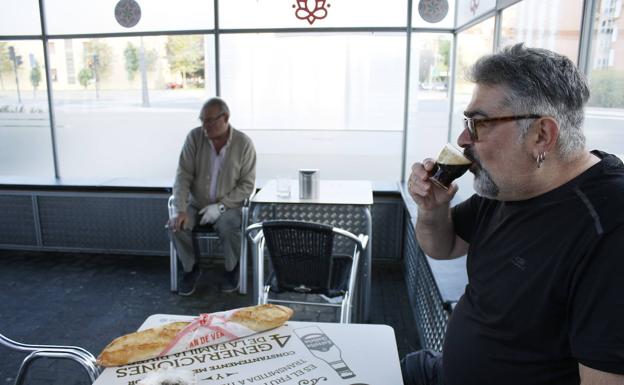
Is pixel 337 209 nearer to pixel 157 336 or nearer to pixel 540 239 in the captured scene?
pixel 157 336

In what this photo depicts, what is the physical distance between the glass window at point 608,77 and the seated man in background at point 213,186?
254 cm

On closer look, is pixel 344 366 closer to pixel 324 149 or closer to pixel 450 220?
pixel 450 220

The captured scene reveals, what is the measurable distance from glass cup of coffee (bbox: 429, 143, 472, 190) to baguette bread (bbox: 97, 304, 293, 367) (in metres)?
0.61

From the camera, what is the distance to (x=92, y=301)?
349cm

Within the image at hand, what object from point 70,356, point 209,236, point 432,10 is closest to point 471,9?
point 432,10

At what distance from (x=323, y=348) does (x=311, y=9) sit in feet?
11.4

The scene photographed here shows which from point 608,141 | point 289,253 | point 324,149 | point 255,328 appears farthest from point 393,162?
point 255,328

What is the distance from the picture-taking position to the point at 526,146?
1.12 m

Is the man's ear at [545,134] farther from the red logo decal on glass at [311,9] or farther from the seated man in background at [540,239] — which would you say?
the red logo decal on glass at [311,9]

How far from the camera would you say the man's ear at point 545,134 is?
1078 millimetres

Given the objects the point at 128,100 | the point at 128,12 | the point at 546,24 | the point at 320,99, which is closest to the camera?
the point at 546,24

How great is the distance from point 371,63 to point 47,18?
305 centimetres

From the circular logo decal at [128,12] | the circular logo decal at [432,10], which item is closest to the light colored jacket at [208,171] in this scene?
the circular logo decal at [128,12]

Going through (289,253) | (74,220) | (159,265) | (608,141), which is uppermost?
(608,141)
